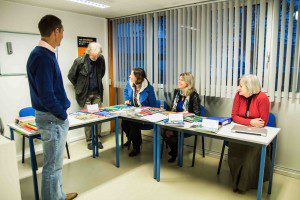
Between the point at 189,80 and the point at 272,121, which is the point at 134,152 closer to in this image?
the point at 189,80

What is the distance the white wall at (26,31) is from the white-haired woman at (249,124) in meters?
2.85

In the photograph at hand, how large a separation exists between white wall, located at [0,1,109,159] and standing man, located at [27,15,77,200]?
1.73 m

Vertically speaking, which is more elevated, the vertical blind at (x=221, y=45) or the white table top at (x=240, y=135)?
the vertical blind at (x=221, y=45)

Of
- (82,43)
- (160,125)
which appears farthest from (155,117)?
(82,43)

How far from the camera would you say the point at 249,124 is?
9.00ft

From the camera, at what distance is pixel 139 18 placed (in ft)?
14.4

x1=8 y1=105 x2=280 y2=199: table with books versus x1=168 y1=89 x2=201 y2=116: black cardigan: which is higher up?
x1=168 y1=89 x2=201 y2=116: black cardigan

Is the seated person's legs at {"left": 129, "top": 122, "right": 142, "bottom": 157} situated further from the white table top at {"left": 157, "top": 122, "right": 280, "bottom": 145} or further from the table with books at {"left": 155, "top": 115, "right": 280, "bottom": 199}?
the white table top at {"left": 157, "top": 122, "right": 280, "bottom": 145}

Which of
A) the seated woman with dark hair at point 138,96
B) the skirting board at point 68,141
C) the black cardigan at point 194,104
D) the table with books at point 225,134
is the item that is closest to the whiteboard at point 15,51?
the skirting board at point 68,141

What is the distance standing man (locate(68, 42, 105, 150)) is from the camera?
13.1 feet

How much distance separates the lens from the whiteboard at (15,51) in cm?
345

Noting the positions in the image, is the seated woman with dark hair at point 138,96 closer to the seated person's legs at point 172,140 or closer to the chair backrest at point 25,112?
the seated person's legs at point 172,140

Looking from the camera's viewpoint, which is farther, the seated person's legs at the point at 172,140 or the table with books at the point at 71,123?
the seated person's legs at the point at 172,140

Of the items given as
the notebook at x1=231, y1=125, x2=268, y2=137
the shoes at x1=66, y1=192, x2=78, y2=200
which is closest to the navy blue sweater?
the shoes at x1=66, y1=192, x2=78, y2=200
